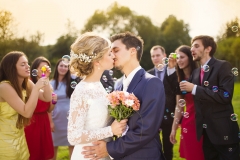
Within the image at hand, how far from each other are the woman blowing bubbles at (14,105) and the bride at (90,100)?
1.21 metres

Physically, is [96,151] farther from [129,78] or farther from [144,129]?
[129,78]

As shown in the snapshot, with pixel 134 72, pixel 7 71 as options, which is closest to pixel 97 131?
pixel 134 72

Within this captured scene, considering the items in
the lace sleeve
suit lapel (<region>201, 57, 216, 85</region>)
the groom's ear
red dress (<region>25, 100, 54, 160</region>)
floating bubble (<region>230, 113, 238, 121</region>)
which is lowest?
red dress (<region>25, 100, 54, 160</region>)

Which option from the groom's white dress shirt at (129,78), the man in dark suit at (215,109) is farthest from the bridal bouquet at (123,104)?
the man in dark suit at (215,109)

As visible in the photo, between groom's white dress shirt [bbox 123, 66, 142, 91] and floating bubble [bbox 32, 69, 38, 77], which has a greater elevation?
groom's white dress shirt [bbox 123, 66, 142, 91]

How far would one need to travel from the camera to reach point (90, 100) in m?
3.34

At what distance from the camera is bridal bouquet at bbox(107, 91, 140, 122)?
2988 millimetres

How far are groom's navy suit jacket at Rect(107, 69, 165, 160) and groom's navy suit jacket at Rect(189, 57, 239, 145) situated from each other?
1.79 metres

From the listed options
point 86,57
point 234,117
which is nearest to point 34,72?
point 86,57

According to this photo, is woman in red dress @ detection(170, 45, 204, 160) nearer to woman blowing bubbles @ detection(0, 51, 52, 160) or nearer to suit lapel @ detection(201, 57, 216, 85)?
suit lapel @ detection(201, 57, 216, 85)

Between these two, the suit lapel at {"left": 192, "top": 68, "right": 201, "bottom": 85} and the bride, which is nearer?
the bride

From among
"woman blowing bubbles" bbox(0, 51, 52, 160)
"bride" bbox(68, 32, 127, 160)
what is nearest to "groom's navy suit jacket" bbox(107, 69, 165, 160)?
"bride" bbox(68, 32, 127, 160)

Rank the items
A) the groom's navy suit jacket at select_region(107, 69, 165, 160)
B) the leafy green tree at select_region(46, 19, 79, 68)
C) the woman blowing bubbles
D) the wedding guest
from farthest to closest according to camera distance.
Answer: the leafy green tree at select_region(46, 19, 79, 68) → the wedding guest → the woman blowing bubbles → the groom's navy suit jacket at select_region(107, 69, 165, 160)

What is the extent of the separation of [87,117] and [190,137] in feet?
9.53
